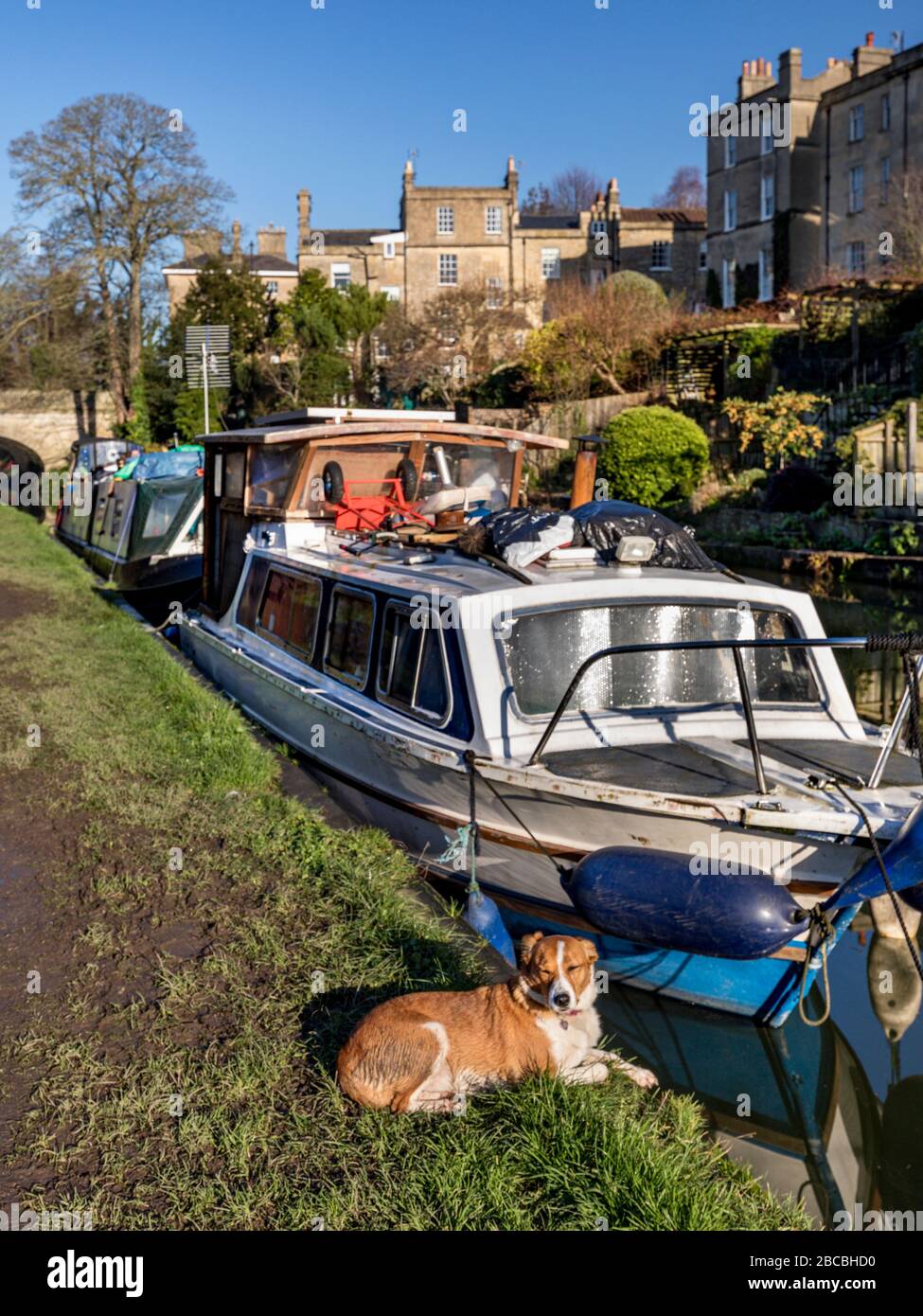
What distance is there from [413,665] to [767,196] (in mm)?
41169

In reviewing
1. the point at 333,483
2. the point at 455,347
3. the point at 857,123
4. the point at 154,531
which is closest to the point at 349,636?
the point at 333,483

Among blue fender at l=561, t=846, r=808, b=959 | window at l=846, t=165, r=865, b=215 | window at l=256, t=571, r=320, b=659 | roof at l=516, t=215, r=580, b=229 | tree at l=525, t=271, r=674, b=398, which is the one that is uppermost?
roof at l=516, t=215, r=580, b=229

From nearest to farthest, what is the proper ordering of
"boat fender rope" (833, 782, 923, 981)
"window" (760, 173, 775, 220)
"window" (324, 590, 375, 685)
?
"boat fender rope" (833, 782, 923, 981)
"window" (324, 590, 375, 685)
"window" (760, 173, 775, 220)

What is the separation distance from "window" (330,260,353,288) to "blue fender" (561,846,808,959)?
5538cm

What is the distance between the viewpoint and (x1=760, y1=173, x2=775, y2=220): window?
43000mm

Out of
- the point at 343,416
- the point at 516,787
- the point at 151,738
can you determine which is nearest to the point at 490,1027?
the point at 516,787

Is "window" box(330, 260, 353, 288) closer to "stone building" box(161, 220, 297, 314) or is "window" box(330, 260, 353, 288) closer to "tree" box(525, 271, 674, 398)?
"stone building" box(161, 220, 297, 314)

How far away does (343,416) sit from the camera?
36.3 feet

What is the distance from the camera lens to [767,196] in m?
43.3

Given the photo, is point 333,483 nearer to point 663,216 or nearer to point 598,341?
point 598,341

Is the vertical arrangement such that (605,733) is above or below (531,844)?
above

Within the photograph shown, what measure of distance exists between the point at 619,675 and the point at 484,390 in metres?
33.8

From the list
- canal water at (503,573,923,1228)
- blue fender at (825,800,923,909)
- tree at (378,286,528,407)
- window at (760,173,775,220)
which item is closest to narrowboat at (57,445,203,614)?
canal water at (503,573,923,1228)
